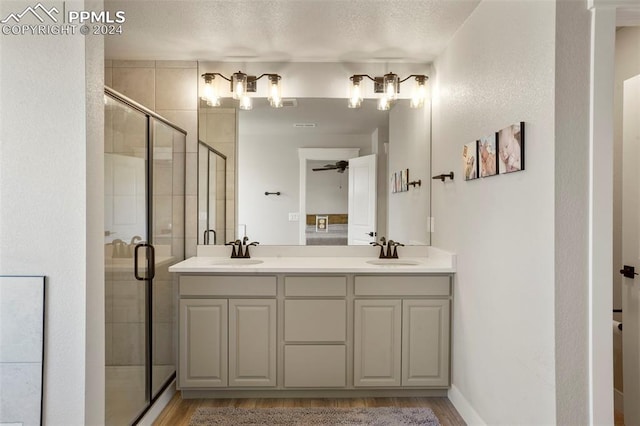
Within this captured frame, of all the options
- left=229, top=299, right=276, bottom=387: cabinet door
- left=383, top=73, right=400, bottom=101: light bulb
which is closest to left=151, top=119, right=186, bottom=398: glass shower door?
left=229, top=299, right=276, bottom=387: cabinet door

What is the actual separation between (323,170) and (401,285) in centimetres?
113

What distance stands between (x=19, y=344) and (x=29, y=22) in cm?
123

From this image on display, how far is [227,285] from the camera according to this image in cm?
257

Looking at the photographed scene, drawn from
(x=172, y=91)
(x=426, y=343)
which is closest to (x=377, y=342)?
(x=426, y=343)

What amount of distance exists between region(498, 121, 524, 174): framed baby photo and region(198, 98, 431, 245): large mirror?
1173mm

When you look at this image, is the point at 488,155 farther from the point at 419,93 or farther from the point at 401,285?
the point at 419,93

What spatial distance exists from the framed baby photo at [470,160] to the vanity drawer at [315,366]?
4.59 feet

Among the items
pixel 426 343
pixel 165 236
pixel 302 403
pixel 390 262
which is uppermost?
pixel 165 236

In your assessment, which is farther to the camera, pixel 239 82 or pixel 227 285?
pixel 239 82

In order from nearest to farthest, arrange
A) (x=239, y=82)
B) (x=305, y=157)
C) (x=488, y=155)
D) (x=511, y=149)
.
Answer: (x=511, y=149) → (x=488, y=155) → (x=239, y=82) → (x=305, y=157)

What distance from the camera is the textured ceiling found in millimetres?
2234

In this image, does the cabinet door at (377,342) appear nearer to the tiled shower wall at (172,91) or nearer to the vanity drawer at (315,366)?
the vanity drawer at (315,366)

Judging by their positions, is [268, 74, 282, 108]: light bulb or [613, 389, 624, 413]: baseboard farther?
[268, 74, 282, 108]: light bulb

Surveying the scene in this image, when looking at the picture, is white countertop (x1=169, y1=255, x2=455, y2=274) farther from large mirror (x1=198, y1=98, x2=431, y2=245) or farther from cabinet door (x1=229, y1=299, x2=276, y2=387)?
large mirror (x1=198, y1=98, x2=431, y2=245)
